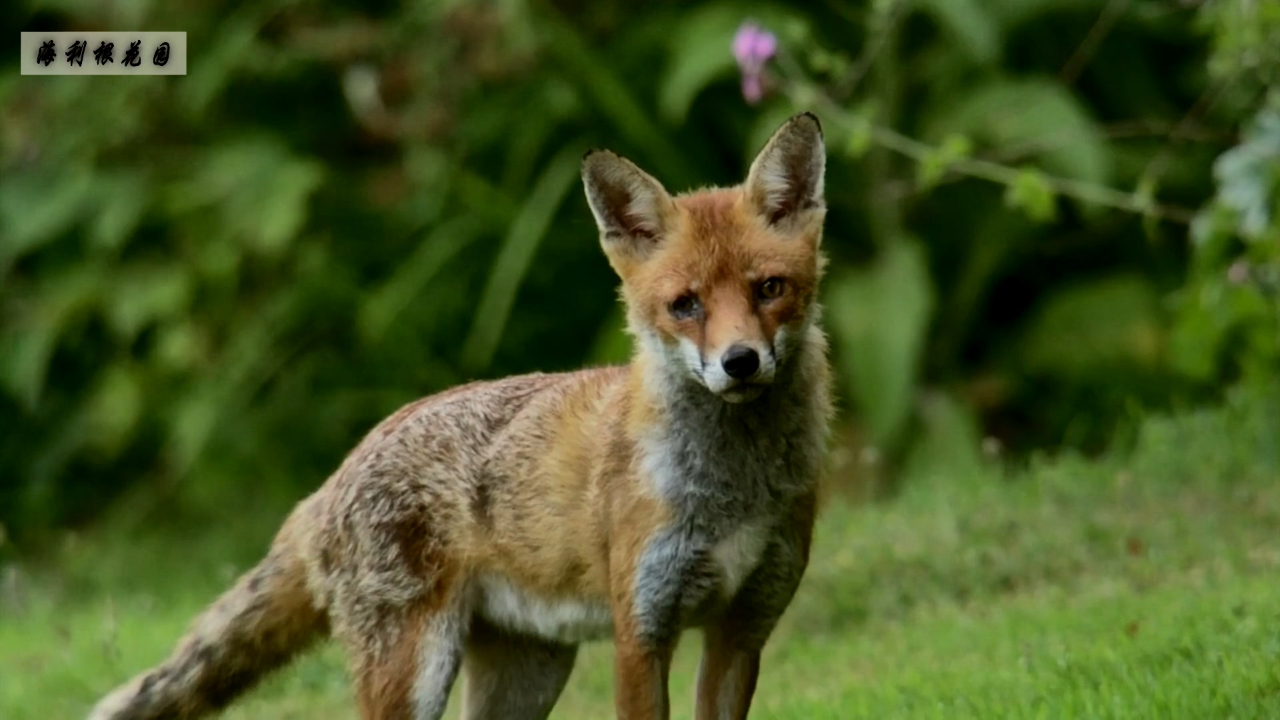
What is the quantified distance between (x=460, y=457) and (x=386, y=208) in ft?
25.6

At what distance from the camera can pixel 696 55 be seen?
41.8 ft

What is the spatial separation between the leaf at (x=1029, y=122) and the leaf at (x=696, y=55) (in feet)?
5.13

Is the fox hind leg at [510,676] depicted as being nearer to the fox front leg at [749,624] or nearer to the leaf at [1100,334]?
the fox front leg at [749,624]

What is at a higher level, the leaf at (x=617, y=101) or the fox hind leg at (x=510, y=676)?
the leaf at (x=617, y=101)

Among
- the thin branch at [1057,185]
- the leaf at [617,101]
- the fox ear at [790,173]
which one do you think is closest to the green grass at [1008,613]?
the thin branch at [1057,185]

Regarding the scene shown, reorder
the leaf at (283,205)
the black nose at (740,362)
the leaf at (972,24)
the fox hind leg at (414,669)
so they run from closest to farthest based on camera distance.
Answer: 1. the black nose at (740,362)
2. the fox hind leg at (414,669)
3. the leaf at (972,24)
4. the leaf at (283,205)

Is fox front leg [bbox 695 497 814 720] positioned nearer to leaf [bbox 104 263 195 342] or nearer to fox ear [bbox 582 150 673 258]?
fox ear [bbox 582 150 673 258]

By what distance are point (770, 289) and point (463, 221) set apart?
817 centimetres

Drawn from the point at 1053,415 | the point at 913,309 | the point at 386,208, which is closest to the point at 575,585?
the point at 913,309

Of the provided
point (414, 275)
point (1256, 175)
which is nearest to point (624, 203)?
point (1256, 175)

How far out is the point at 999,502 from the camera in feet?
32.6

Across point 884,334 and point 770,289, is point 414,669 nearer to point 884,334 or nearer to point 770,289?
point 770,289

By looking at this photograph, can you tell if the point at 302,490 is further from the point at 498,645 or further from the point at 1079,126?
the point at 498,645

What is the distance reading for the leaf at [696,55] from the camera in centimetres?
1259
